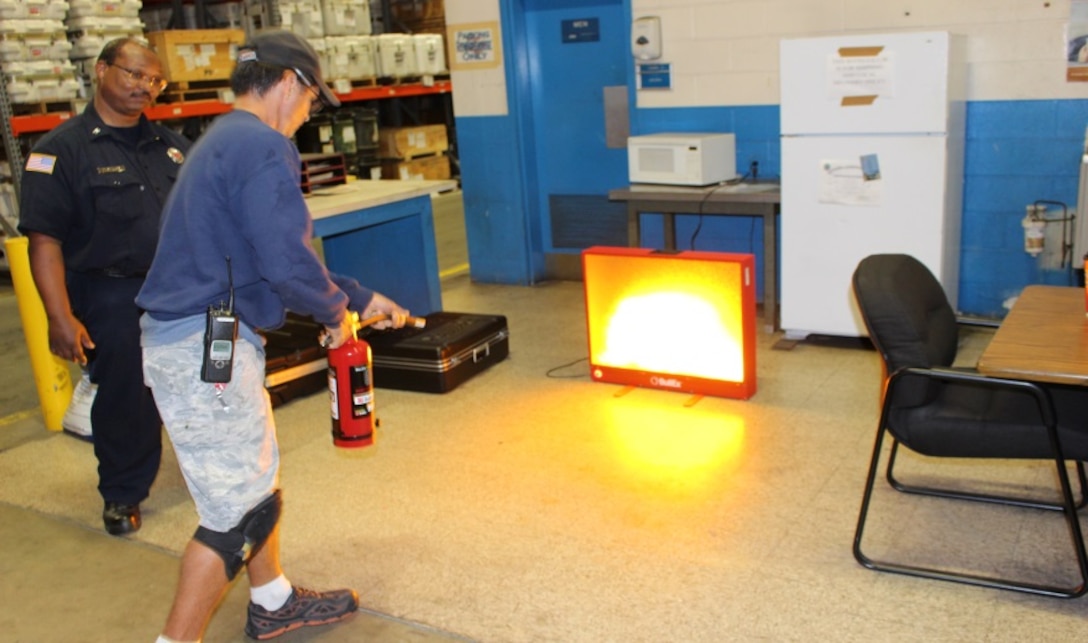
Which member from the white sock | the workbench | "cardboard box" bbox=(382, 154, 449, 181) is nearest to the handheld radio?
the white sock

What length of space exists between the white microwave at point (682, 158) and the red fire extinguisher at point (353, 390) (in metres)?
2.98

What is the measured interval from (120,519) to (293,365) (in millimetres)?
1376

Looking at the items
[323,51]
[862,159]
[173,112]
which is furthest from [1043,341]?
[323,51]

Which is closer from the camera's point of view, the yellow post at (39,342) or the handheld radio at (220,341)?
the handheld radio at (220,341)

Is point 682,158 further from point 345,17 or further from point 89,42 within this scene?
point 345,17

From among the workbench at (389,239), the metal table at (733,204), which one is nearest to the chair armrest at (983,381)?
the metal table at (733,204)

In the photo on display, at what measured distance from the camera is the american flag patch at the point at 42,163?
3338 mm

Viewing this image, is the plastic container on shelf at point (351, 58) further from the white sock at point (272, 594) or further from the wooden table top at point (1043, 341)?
the wooden table top at point (1043, 341)

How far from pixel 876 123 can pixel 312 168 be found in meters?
2.95

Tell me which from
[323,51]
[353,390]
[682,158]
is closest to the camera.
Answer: [353,390]

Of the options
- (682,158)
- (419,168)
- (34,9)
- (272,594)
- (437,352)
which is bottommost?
(272,594)

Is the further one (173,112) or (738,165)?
(173,112)

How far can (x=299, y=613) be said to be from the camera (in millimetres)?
2955

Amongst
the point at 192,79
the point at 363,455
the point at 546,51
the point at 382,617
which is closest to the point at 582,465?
the point at 363,455
